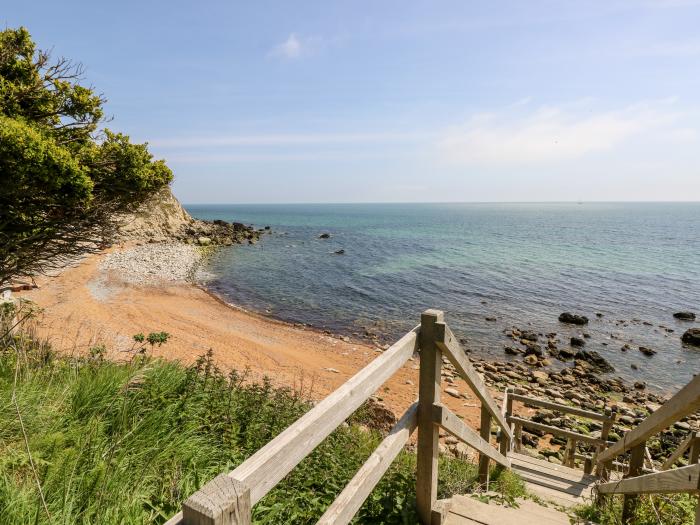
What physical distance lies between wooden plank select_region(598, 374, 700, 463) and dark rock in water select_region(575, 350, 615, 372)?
56.2 ft

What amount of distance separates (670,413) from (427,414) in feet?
6.02

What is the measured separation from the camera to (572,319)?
24438 mm

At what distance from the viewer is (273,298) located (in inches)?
1058

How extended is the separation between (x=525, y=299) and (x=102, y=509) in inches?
1190

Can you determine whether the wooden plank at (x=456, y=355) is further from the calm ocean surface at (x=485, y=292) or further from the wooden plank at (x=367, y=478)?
the calm ocean surface at (x=485, y=292)

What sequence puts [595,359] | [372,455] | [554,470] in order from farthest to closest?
[595,359], [554,470], [372,455]

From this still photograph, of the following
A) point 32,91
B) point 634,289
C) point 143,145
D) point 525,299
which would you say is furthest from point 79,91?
point 634,289

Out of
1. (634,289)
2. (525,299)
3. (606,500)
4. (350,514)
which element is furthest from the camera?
(634,289)

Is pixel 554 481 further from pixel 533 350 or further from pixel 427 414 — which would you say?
pixel 533 350

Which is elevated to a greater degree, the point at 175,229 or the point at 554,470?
the point at 175,229

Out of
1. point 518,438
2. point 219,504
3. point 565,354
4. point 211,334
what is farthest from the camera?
point 565,354

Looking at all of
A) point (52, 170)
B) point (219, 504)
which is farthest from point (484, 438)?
point (52, 170)

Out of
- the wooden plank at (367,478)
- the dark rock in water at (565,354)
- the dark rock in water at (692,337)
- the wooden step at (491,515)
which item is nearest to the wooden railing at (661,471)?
the wooden step at (491,515)

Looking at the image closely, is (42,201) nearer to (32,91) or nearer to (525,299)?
(32,91)
